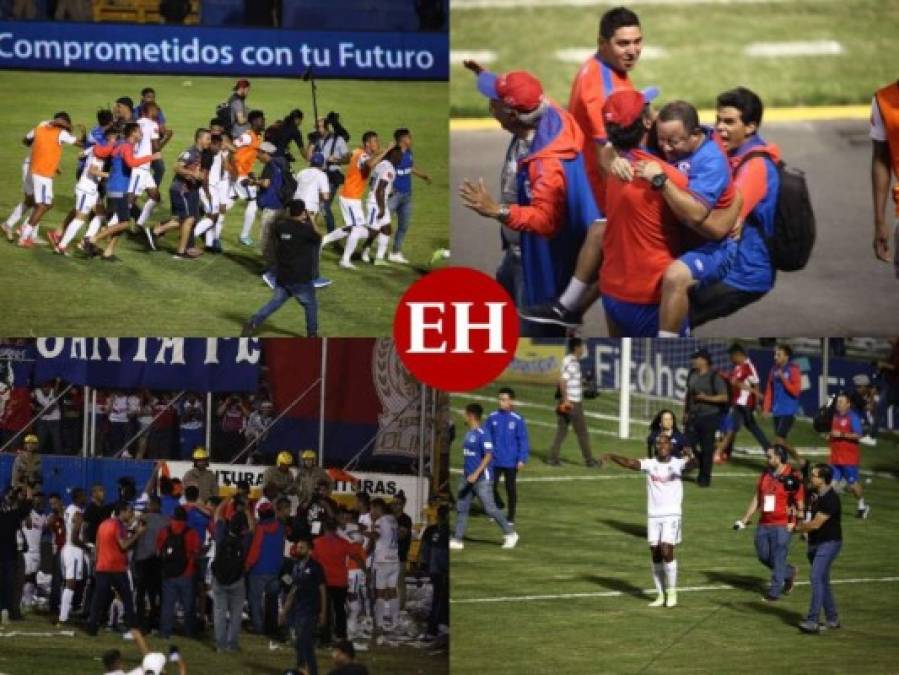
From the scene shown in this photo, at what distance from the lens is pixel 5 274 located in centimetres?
1930

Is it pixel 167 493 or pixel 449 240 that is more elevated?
pixel 449 240

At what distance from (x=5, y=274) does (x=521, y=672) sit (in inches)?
156

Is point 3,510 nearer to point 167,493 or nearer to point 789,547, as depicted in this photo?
point 167,493

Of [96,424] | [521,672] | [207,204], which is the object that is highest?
[207,204]

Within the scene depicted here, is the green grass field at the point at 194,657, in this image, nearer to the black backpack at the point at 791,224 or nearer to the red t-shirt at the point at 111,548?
the red t-shirt at the point at 111,548

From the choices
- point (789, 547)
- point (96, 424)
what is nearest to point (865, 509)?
point (789, 547)

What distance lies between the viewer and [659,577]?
1920 centimetres

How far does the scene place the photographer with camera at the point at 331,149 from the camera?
19391 millimetres

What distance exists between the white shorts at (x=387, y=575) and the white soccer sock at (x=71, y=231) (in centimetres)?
273

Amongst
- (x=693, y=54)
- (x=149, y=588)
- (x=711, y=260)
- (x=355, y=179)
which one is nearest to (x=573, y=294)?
(x=711, y=260)

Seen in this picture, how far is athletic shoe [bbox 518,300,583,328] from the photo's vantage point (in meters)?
19.3

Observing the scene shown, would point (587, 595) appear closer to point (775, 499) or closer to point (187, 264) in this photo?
point (775, 499)

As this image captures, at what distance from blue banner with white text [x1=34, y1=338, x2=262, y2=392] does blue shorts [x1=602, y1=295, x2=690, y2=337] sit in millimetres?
2170

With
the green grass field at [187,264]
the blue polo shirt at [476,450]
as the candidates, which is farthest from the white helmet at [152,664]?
the blue polo shirt at [476,450]
